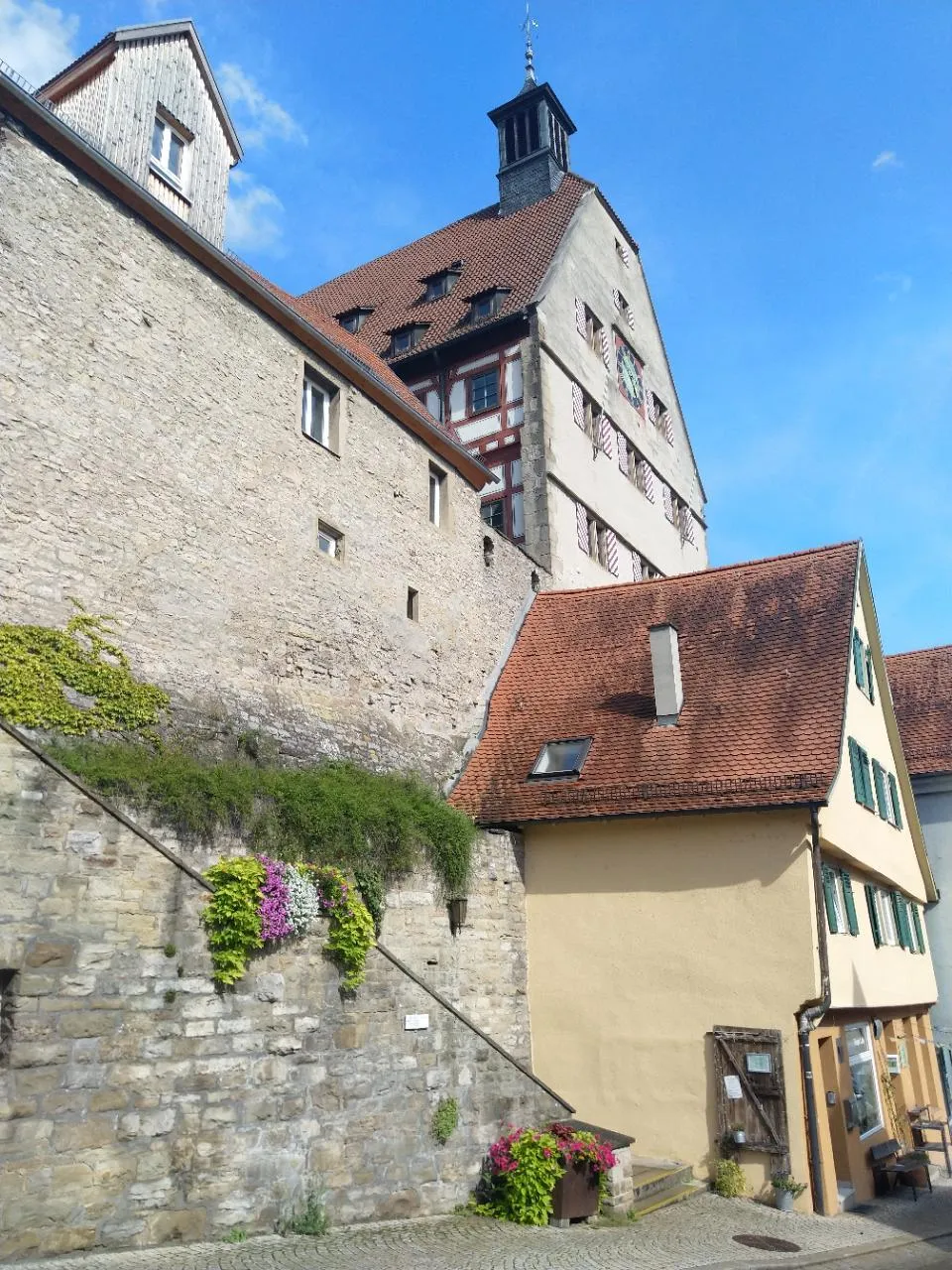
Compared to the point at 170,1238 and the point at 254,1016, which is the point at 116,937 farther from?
the point at 170,1238

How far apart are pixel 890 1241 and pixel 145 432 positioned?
39.0ft

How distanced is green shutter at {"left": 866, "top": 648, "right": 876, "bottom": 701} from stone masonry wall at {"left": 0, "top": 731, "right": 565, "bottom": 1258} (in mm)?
10613

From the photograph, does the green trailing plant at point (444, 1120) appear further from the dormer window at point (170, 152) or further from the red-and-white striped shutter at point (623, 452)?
the red-and-white striped shutter at point (623, 452)

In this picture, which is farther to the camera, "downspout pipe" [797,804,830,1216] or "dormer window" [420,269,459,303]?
"dormer window" [420,269,459,303]

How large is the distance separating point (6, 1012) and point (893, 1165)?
450 inches

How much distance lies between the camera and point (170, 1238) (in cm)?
715

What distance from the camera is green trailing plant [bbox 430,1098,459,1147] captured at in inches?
362

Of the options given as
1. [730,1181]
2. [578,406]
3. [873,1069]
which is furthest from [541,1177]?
[578,406]

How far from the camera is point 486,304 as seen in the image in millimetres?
22891

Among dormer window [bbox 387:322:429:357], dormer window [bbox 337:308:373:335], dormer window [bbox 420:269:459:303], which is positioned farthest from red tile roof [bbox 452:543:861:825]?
dormer window [bbox 337:308:373:335]

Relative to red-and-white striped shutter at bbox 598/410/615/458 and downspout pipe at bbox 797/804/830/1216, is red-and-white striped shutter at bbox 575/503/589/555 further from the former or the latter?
downspout pipe at bbox 797/804/830/1216

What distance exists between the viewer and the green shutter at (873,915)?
14891mm

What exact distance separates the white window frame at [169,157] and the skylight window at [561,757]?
9.12m

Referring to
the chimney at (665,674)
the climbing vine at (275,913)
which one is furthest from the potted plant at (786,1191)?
the chimney at (665,674)
